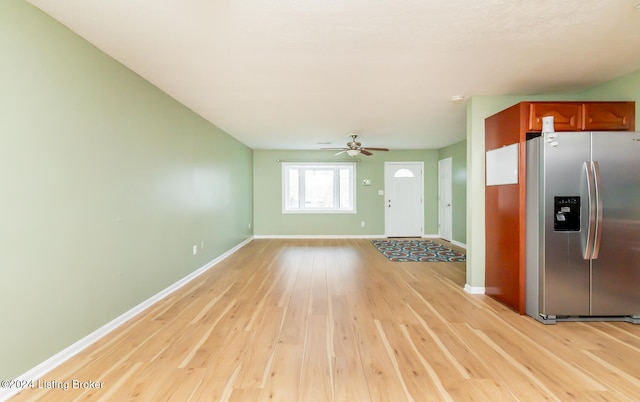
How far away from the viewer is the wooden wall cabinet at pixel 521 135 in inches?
103

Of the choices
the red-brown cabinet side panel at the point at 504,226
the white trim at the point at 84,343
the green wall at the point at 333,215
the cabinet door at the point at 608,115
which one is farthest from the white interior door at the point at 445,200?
the white trim at the point at 84,343

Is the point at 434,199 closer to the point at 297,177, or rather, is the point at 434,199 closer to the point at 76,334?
the point at 297,177

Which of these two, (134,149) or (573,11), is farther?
(134,149)

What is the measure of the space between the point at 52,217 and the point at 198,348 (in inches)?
53.9

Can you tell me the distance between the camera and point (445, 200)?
6.92 metres

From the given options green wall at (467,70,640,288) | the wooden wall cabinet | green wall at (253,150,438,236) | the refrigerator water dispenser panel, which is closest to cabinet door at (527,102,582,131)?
the wooden wall cabinet

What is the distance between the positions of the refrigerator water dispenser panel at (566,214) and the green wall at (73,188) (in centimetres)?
398

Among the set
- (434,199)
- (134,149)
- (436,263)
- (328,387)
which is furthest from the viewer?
(434,199)

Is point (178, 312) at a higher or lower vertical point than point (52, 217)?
lower

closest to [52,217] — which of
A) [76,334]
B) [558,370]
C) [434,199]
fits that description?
[76,334]

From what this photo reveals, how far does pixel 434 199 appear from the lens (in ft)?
23.9

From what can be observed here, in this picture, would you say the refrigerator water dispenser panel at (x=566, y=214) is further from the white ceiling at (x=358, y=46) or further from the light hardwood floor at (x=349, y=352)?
the white ceiling at (x=358, y=46)

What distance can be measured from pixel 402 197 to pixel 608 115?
4.78 m

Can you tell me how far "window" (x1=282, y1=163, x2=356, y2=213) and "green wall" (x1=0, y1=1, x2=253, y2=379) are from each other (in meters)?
4.06
